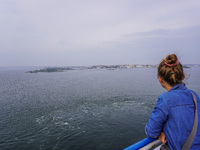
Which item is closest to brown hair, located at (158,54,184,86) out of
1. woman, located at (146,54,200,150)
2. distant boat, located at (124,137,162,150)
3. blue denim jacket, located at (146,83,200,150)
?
woman, located at (146,54,200,150)

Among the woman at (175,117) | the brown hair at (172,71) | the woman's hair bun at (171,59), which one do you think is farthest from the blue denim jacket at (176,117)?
the woman's hair bun at (171,59)

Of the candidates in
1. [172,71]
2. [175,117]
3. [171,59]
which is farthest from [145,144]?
[171,59]

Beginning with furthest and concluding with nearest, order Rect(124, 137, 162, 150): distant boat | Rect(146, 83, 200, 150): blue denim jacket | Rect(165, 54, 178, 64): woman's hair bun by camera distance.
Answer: Rect(165, 54, 178, 64): woman's hair bun
Rect(124, 137, 162, 150): distant boat
Rect(146, 83, 200, 150): blue denim jacket

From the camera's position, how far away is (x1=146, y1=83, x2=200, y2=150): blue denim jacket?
63.7 inches

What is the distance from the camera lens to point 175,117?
1670 mm

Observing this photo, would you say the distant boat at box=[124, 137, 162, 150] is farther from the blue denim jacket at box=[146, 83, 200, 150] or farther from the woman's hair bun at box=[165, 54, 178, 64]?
the woman's hair bun at box=[165, 54, 178, 64]

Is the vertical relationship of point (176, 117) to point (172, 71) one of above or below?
below

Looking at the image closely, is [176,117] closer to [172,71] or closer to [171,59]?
[172,71]

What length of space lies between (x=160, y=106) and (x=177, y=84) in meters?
0.50

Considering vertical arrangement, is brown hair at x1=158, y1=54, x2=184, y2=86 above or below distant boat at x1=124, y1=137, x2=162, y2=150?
above

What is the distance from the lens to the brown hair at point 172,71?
6.35ft

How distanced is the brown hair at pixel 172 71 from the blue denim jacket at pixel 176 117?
0.60ft

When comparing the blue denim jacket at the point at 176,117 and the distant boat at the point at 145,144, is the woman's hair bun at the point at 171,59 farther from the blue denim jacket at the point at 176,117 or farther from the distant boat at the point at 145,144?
the distant boat at the point at 145,144

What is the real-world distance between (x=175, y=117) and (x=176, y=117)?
0.04 ft
